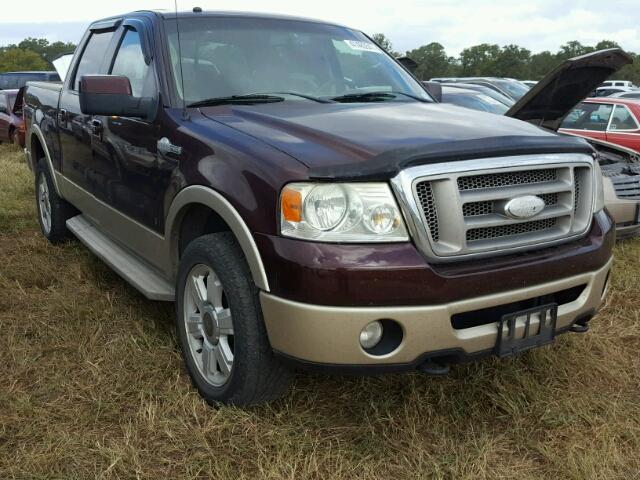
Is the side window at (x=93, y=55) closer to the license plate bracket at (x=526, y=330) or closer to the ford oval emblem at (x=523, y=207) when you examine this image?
the ford oval emblem at (x=523, y=207)

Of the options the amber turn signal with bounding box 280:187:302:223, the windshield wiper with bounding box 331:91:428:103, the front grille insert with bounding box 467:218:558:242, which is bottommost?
the front grille insert with bounding box 467:218:558:242

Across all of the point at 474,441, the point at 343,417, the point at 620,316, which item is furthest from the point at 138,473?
the point at 620,316

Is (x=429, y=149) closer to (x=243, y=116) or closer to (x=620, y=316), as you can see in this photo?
(x=243, y=116)

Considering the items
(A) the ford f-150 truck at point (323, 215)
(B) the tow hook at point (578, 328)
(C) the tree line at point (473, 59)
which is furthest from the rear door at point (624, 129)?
(C) the tree line at point (473, 59)

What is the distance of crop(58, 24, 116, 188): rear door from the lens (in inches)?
165

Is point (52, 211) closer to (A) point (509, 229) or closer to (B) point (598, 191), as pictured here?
(A) point (509, 229)

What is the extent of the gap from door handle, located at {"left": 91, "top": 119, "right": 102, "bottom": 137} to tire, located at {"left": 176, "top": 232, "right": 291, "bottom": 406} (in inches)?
55.8

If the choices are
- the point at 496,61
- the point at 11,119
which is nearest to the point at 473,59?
the point at 496,61

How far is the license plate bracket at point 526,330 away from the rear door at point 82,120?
2.56m

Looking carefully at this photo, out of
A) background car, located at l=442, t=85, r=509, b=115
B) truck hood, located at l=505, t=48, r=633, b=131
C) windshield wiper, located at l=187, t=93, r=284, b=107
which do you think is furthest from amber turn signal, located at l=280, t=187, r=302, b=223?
background car, located at l=442, t=85, r=509, b=115

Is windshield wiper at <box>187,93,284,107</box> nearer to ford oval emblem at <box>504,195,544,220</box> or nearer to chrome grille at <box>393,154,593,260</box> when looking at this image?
chrome grille at <box>393,154,593,260</box>

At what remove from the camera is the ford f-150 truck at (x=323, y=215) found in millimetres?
2305

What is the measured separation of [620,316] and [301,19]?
270 centimetres

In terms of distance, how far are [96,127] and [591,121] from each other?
23.3 ft
